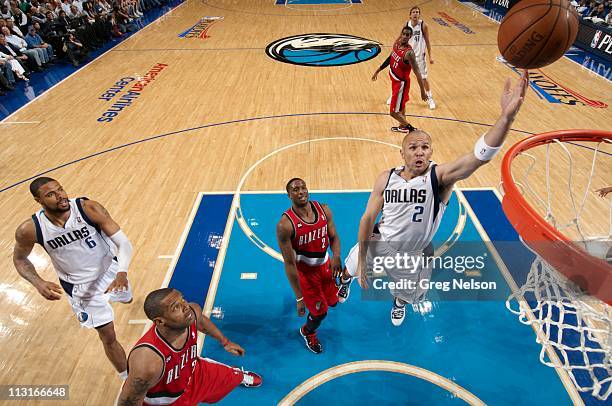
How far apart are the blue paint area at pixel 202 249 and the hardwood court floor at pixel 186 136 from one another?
0.72ft

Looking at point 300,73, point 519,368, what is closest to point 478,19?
point 300,73

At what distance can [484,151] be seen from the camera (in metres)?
2.34

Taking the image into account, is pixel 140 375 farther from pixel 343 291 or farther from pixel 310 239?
pixel 343 291

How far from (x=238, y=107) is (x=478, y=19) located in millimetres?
11031

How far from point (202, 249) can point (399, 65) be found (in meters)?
4.30

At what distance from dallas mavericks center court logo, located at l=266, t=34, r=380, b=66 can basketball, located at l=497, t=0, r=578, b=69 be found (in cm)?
809

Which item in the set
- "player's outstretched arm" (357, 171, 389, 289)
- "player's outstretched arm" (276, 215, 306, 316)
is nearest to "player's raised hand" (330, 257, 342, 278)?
"player's outstretched arm" (357, 171, 389, 289)

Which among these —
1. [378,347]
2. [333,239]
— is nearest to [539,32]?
[333,239]

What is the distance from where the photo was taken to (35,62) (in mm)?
10625

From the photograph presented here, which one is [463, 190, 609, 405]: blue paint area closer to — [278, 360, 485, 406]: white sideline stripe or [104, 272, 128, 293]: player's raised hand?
[278, 360, 485, 406]: white sideline stripe

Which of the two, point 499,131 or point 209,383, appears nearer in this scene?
point 499,131

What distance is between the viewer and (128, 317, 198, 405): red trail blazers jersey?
246cm

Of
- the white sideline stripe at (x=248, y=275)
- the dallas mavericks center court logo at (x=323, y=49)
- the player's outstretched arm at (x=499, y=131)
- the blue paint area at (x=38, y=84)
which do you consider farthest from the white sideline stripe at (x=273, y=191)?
the dallas mavericks center court logo at (x=323, y=49)

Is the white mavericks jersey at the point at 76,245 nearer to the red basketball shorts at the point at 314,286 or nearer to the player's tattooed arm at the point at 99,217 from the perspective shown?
the player's tattooed arm at the point at 99,217
